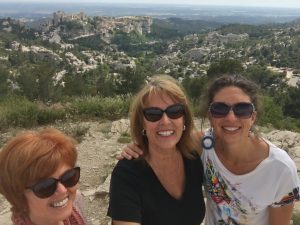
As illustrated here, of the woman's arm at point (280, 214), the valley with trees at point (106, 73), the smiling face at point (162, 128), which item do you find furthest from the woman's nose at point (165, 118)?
the woman's arm at point (280, 214)

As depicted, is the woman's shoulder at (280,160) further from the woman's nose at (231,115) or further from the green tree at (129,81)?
the green tree at (129,81)

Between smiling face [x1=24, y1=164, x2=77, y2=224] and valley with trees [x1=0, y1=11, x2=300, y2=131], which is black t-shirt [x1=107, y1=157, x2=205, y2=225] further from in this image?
valley with trees [x1=0, y1=11, x2=300, y2=131]

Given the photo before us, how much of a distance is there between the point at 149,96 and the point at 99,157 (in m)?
4.00

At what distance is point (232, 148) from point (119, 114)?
6.09 meters

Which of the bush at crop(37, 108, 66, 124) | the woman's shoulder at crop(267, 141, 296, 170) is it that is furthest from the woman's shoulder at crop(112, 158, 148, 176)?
the bush at crop(37, 108, 66, 124)

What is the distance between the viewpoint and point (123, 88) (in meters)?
20.7

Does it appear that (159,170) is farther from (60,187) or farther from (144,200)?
(60,187)

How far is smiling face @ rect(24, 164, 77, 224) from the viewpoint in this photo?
1.72 metres

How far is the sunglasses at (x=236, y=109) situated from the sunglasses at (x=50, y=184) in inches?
36.1

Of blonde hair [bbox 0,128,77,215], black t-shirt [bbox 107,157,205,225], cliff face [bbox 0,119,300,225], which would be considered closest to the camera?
blonde hair [bbox 0,128,77,215]

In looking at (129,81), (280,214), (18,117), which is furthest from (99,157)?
(129,81)

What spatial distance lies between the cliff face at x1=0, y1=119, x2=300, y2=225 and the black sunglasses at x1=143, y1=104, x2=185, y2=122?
2.14 m

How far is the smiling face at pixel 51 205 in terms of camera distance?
1719mm

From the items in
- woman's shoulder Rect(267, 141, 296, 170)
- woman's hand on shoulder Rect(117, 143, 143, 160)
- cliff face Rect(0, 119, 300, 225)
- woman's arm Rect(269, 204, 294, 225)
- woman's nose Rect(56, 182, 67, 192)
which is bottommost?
cliff face Rect(0, 119, 300, 225)
